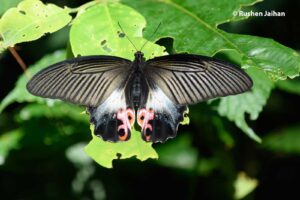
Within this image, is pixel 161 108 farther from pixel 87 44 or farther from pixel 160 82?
pixel 87 44

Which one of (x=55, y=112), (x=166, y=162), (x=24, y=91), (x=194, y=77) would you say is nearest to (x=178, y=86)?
(x=194, y=77)

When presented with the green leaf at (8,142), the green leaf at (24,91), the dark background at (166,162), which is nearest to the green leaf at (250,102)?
the dark background at (166,162)

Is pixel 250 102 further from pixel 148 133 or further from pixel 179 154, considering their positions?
pixel 179 154

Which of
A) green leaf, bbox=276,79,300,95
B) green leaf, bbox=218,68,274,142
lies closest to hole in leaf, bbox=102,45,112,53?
green leaf, bbox=218,68,274,142

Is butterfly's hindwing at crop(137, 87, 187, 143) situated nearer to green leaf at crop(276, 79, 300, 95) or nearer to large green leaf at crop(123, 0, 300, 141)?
large green leaf at crop(123, 0, 300, 141)

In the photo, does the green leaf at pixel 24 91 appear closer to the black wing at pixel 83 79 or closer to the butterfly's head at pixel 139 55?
the black wing at pixel 83 79

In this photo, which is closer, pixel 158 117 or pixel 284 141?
pixel 158 117

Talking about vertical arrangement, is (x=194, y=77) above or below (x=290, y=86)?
above
